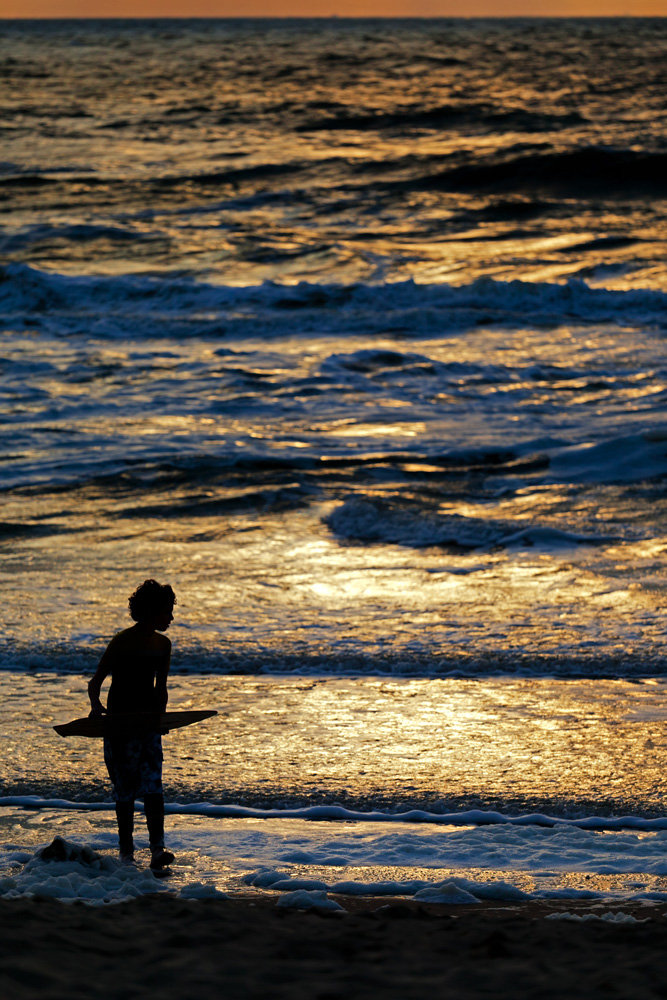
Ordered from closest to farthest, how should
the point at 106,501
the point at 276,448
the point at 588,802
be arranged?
the point at 588,802 → the point at 106,501 → the point at 276,448

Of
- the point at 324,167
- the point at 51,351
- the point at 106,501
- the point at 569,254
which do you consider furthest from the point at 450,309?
the point at 324,167

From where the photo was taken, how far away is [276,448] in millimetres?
12422

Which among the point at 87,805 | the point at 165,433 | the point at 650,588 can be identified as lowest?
the point at 87,805

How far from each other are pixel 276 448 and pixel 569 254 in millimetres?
12984

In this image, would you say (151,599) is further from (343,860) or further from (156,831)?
(343,860)

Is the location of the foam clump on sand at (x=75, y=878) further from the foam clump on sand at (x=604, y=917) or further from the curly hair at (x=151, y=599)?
the foam clump on sand at (x=604, y=917)

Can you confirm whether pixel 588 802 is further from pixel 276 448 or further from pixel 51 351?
pixel 51 351

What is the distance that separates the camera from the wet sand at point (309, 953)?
2.98 meters

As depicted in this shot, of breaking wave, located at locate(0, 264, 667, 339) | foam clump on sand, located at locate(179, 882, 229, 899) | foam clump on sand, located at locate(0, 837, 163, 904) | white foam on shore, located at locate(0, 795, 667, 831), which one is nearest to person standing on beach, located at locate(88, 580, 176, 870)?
foam clump on sand, located at locate(0, 837, 163, 904)

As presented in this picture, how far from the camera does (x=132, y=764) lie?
14.1ft

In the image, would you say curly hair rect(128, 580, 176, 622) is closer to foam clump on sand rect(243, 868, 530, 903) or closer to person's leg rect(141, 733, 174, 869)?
person's leg rect(141, 733, 174, 869)

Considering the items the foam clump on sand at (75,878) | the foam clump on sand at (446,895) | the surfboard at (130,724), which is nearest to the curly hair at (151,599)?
the surfboard at (130,724)

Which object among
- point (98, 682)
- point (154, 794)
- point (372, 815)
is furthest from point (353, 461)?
point (98, 682)

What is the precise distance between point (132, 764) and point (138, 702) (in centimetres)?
24
